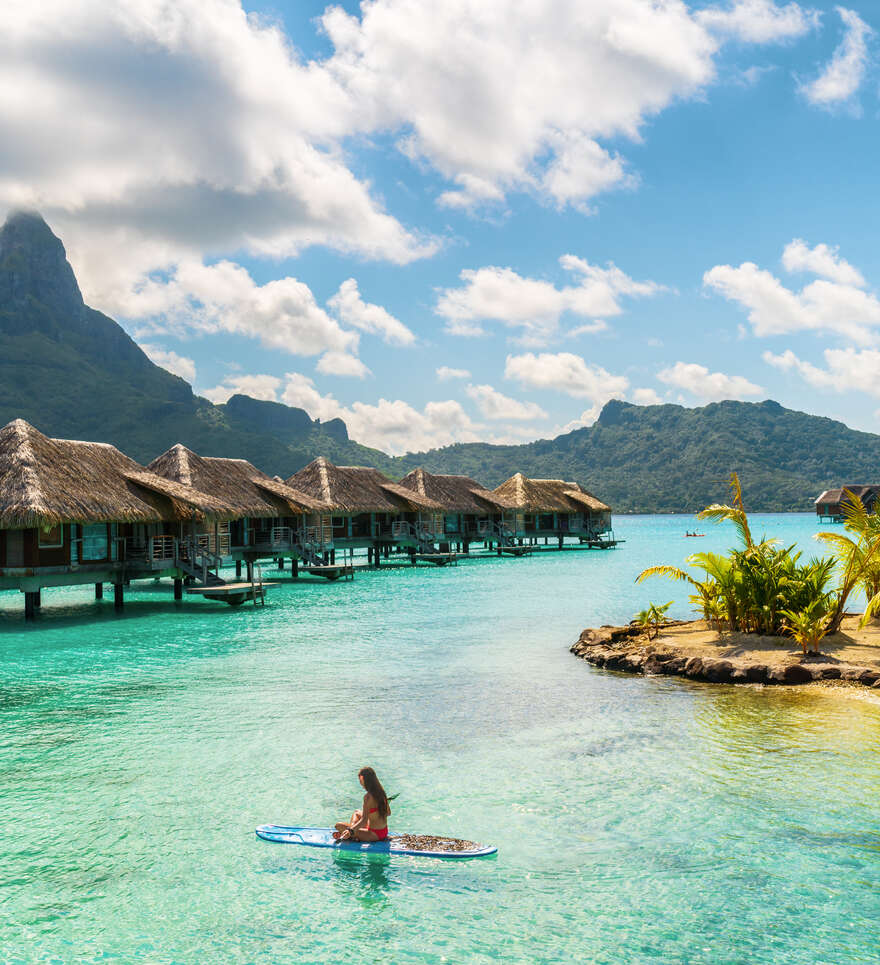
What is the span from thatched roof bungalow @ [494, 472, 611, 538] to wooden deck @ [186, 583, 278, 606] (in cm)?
3169

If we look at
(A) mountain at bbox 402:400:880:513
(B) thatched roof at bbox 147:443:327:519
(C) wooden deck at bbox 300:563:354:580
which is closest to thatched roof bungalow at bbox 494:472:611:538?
(C) wooden deck at bbox 300:563:354:580

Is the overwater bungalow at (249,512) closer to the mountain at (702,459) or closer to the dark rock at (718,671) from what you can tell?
the dark rock at (718,671)

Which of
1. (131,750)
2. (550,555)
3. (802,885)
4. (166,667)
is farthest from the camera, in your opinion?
(550,555)

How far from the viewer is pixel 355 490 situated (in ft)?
147

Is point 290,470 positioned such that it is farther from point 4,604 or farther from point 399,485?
point 4,604

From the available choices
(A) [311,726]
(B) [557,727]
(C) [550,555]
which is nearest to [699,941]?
(B) [557,727]

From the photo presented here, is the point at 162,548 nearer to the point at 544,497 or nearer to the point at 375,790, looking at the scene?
the point at 375,790

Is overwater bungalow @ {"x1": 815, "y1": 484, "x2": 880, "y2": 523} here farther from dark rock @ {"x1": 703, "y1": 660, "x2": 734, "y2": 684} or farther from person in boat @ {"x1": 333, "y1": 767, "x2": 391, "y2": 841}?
person in boat @ {"x1": 333, "y1": 767, "x2": 391, "y2": 841}

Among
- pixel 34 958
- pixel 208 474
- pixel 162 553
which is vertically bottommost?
pixel 34 958

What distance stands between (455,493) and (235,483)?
77.3 feet

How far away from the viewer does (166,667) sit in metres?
17.4

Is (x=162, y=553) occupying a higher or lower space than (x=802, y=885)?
higher

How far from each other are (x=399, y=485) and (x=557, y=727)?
40.3m

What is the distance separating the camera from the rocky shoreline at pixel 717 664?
14086 mm
